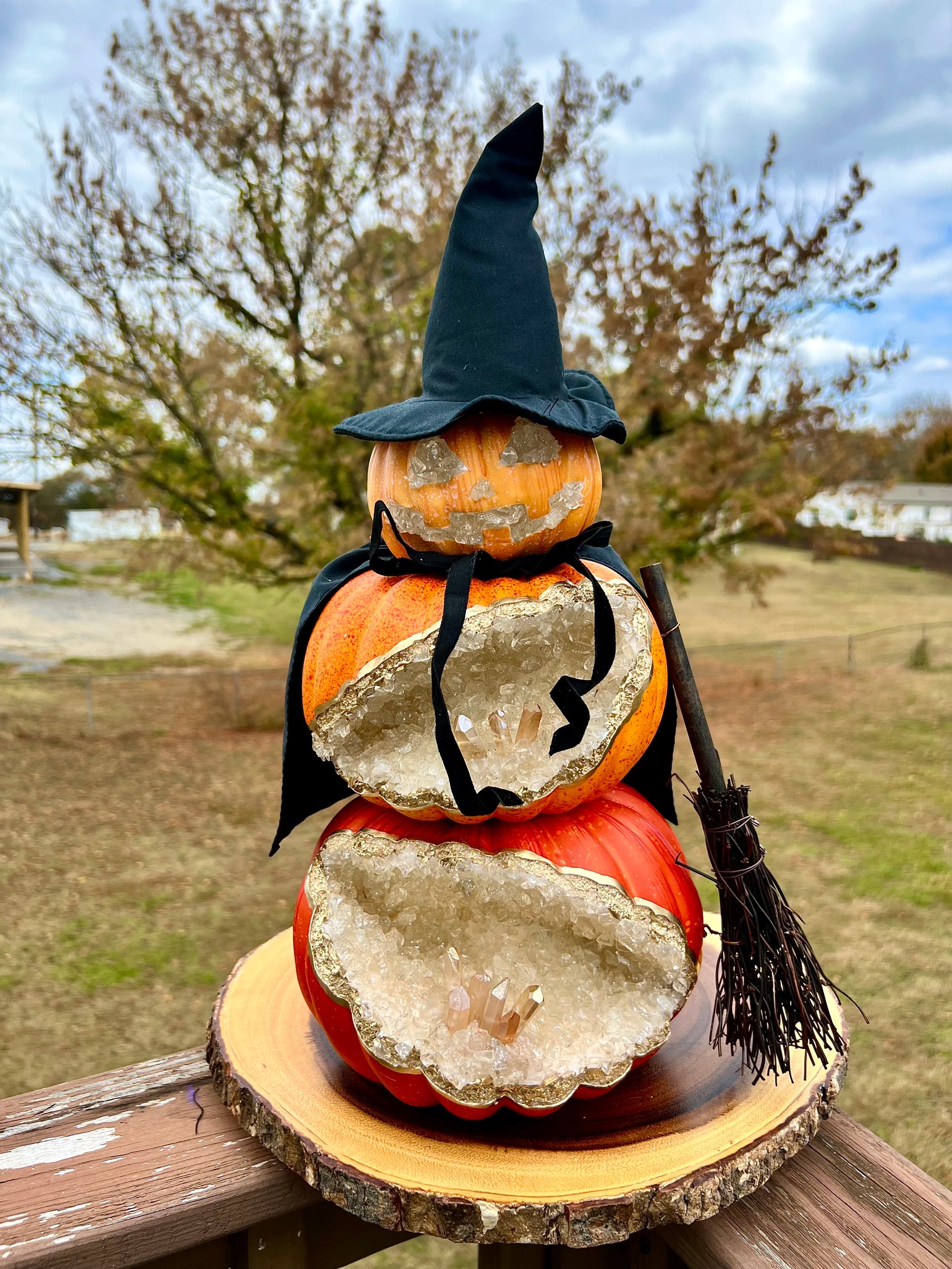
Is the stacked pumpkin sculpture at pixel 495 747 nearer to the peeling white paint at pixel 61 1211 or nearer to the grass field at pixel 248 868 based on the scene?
the peeling white paint at pixel 61 1211

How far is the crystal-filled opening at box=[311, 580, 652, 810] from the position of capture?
1.91m

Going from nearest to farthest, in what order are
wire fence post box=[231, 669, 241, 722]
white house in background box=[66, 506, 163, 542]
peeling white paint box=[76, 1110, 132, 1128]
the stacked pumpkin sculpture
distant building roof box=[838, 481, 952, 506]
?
1. the stacked pumpkin sculpture
2. peeling white paint box=[76, 1110, 132, 1128]
3. wire fence post box=[231, 669, 241, 722]
4. white house in background box=[66, 506, 163, 542]
5. distant building roof box=[838, 481, 952, 506]

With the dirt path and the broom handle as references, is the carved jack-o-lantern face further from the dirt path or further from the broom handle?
the dirt path

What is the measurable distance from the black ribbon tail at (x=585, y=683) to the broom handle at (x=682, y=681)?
0.45 feet

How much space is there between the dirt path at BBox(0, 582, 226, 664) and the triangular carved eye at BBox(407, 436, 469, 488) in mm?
11818

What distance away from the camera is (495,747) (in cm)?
194

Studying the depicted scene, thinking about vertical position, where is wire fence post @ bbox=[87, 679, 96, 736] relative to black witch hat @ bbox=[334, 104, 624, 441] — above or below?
below

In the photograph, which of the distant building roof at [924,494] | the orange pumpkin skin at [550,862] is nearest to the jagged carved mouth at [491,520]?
the orange pumpkin skin at [550,862]

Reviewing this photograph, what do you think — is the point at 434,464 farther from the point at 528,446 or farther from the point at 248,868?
the point at 248,868

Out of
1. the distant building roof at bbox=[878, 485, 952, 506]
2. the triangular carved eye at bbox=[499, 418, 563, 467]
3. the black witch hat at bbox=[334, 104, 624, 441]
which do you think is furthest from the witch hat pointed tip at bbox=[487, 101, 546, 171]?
the distant building roof at bbox=[878, 485, 952, 506]

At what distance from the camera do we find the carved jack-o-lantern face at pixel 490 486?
2.01 m

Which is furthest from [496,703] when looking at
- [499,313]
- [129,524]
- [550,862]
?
[129,524]

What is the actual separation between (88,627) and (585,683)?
1461 centimetres

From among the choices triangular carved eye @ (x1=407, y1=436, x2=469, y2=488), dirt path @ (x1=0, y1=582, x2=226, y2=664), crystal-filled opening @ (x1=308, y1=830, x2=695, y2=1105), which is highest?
triangular carved eye @ (x1=407, y1=436, x2=469, y2=488)
